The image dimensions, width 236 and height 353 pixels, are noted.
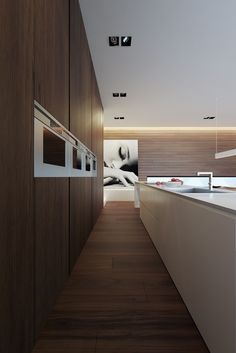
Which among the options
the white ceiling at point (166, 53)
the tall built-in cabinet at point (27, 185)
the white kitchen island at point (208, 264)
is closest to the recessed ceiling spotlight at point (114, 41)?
the white ceiling at point (166, 53)

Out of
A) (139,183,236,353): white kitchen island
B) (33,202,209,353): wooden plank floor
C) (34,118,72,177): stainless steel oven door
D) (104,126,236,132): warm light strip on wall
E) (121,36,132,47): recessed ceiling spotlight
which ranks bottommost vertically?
(33,202,209,353): wooden plank floor

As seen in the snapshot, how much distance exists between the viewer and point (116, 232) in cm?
419

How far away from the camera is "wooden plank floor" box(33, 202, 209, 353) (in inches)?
54.5

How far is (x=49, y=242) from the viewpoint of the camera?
168 cm

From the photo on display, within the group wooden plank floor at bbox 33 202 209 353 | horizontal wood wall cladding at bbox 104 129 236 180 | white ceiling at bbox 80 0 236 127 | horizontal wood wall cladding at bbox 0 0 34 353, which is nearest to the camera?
horizontal wood wall cladding at bbox 0 0 34 353

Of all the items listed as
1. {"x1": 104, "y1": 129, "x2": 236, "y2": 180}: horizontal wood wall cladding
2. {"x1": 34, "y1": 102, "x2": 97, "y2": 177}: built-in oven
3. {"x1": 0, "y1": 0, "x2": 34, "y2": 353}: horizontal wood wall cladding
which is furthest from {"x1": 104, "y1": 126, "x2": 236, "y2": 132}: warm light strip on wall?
{"x1": 0, "y1": 0, "x2": 34, "y2": 353}: horizontal wood wall cladding

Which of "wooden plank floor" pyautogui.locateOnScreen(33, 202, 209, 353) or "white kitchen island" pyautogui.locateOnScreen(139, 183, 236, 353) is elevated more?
"white kitchen island" pyautogui.locateOnScreen(139, 183, 236, 353)

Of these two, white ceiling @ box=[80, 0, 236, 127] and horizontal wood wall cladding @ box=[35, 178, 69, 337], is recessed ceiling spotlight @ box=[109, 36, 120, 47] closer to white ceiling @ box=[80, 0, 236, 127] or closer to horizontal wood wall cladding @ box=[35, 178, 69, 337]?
white ceiling @ box=[80, 0, 236, 127]

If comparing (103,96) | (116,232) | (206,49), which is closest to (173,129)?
(103,96)

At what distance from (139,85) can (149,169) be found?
14.2 feet

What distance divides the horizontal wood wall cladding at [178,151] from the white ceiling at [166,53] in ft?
7.32

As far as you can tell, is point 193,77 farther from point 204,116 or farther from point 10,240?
point 10,240

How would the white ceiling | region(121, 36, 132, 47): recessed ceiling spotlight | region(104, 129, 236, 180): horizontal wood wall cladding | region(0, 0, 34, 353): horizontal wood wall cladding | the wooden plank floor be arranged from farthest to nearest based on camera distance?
region(104, 129, 236, 180): horizontal wood wall cladding
region(121, 36, 132, 47): recessed ceiling spotlight
the white ceiling
the wooden plank floor
region(0, 0, 34, 353): horizontal wood wall cladding

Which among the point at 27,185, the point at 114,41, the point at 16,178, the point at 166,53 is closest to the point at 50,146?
the point at 27,185
